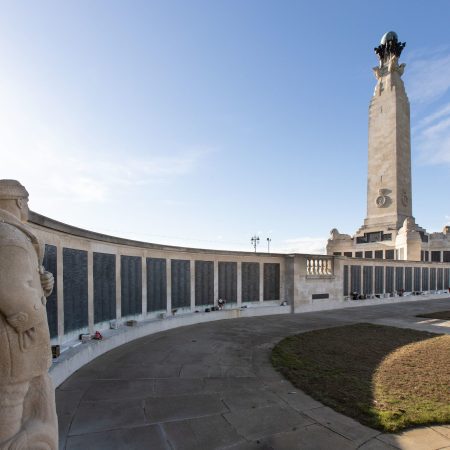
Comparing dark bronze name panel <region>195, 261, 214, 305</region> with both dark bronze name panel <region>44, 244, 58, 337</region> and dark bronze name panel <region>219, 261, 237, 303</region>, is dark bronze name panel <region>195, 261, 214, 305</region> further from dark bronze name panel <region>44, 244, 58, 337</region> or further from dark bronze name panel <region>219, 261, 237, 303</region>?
dark bronze name panel <region>44, 244, 58, 337</region>

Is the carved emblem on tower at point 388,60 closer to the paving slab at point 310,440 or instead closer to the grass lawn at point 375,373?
the grass lawn at point 375,373

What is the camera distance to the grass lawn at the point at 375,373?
516 centimetres

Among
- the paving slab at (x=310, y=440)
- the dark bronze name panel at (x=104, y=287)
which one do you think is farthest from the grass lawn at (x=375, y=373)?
the dark bronze name panel at (x=104, y=287)

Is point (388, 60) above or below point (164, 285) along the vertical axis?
above

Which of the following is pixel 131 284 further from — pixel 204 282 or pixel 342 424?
pixel 342 424

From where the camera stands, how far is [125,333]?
10180mm

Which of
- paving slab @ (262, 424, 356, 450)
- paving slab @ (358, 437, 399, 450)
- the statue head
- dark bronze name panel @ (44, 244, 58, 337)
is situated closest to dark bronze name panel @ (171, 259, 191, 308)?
dark bronze name panel @ (44, 244, 58, 337)

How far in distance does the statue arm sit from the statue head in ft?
2.00

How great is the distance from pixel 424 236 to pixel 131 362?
37.7 meters

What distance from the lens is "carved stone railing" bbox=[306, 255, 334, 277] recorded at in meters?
19.1

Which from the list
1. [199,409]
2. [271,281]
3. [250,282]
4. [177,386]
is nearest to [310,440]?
[199,409]

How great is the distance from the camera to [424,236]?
35.6 m

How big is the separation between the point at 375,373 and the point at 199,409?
170 inches

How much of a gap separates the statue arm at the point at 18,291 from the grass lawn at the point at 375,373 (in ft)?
16.6
